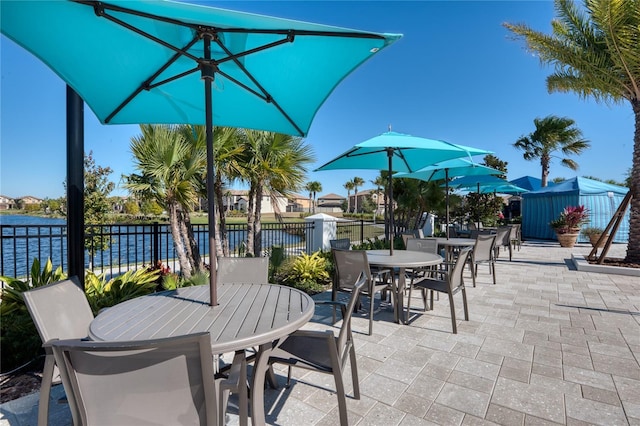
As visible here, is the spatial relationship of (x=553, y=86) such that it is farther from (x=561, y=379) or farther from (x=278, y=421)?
(x=278, y=421)

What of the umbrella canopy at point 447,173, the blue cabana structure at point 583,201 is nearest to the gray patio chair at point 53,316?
the umbrella canopy at point 447,173

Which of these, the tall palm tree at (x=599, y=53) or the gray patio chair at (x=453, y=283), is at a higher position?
the tall palm tree at (x=599, y=53)

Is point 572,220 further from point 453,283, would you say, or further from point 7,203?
point 7,203

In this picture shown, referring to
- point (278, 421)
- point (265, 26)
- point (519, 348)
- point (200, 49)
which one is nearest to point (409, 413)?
point (278, 421)

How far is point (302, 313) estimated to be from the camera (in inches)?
73.7

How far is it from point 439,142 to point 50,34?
13.6ft

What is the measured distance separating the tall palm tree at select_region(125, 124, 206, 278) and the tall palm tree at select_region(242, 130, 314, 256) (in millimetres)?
1152

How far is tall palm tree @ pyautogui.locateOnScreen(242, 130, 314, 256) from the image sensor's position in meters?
6.34

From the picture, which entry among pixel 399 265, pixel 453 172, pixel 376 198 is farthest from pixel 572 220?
pixel 376 198

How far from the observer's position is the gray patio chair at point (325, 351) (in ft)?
5.89

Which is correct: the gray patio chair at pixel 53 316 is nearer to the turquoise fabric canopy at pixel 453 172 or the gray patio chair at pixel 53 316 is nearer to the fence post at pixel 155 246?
the fence post at pixel 155 246

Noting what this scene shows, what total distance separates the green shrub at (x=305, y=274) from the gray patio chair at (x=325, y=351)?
10.6 ft

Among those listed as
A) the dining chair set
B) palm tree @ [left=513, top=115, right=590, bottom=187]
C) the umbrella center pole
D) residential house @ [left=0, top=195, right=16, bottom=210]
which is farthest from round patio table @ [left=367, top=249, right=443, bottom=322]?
palm tree @ [left=513, top=115, right=590, bottom=187]

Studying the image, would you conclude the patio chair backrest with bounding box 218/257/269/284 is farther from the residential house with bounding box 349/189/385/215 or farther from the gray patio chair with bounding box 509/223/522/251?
the residential house with bounding box 349/189/385/215
